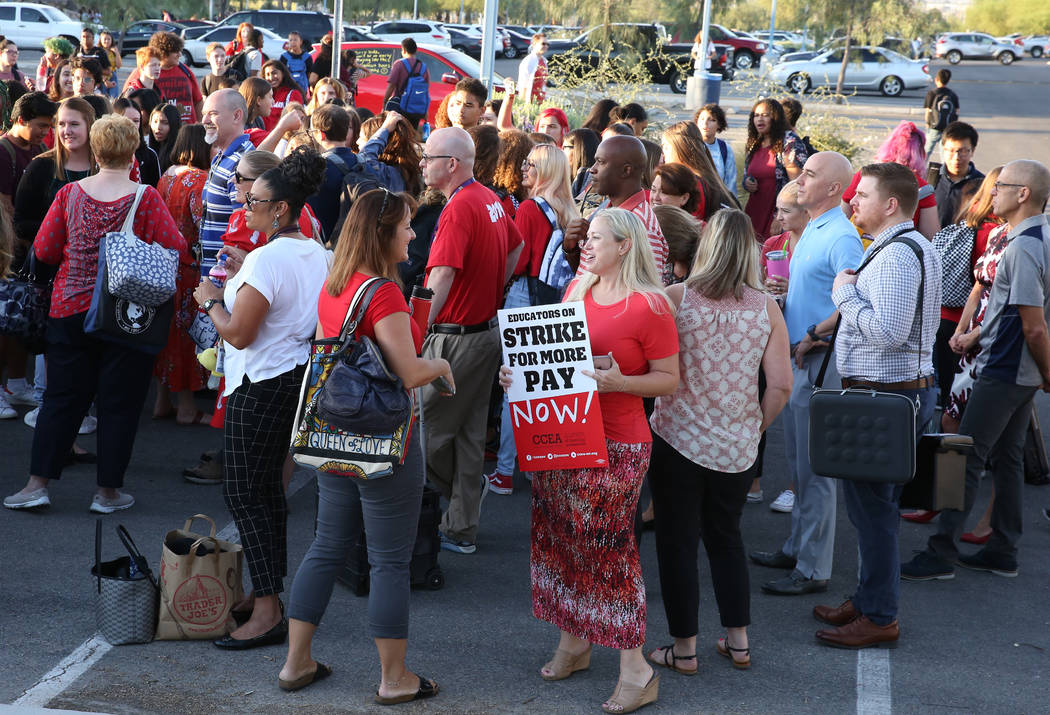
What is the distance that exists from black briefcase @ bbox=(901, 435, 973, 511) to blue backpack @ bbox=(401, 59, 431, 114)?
35.9 ft

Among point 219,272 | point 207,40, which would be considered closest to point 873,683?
point 219,272

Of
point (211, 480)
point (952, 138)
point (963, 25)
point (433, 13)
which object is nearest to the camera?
point (211, 480)

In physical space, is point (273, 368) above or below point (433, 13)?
below

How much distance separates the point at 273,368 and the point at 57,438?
197 centimetres

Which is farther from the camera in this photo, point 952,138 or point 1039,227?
point 952,138

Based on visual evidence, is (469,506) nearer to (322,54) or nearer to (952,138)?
(952,138)

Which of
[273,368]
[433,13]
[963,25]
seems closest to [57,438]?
[273,368]

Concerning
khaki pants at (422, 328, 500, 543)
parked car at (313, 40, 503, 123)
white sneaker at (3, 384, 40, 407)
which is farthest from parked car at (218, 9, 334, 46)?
khaki pants at (422, 328, 500, 543)

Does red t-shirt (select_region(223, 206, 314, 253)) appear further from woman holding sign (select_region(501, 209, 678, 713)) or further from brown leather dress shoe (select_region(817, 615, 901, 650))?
brown leather dress shoe (select_region(817, 615, 901, 650))

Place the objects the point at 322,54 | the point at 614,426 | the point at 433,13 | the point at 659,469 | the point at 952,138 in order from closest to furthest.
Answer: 1. the point at 614,426
2. the point at 659,469
3. the point at 952,138
4. the point at 322,54
5. the point at 433,13

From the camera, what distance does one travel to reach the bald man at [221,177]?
6.17m

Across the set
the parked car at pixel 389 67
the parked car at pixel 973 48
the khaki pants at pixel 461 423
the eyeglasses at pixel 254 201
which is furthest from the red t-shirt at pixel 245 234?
the parked car at pixel 973 48

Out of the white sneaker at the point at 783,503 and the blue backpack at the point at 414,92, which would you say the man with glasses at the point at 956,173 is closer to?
the white sneaker at the point at 783,503

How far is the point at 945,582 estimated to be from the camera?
5320 millimetres
